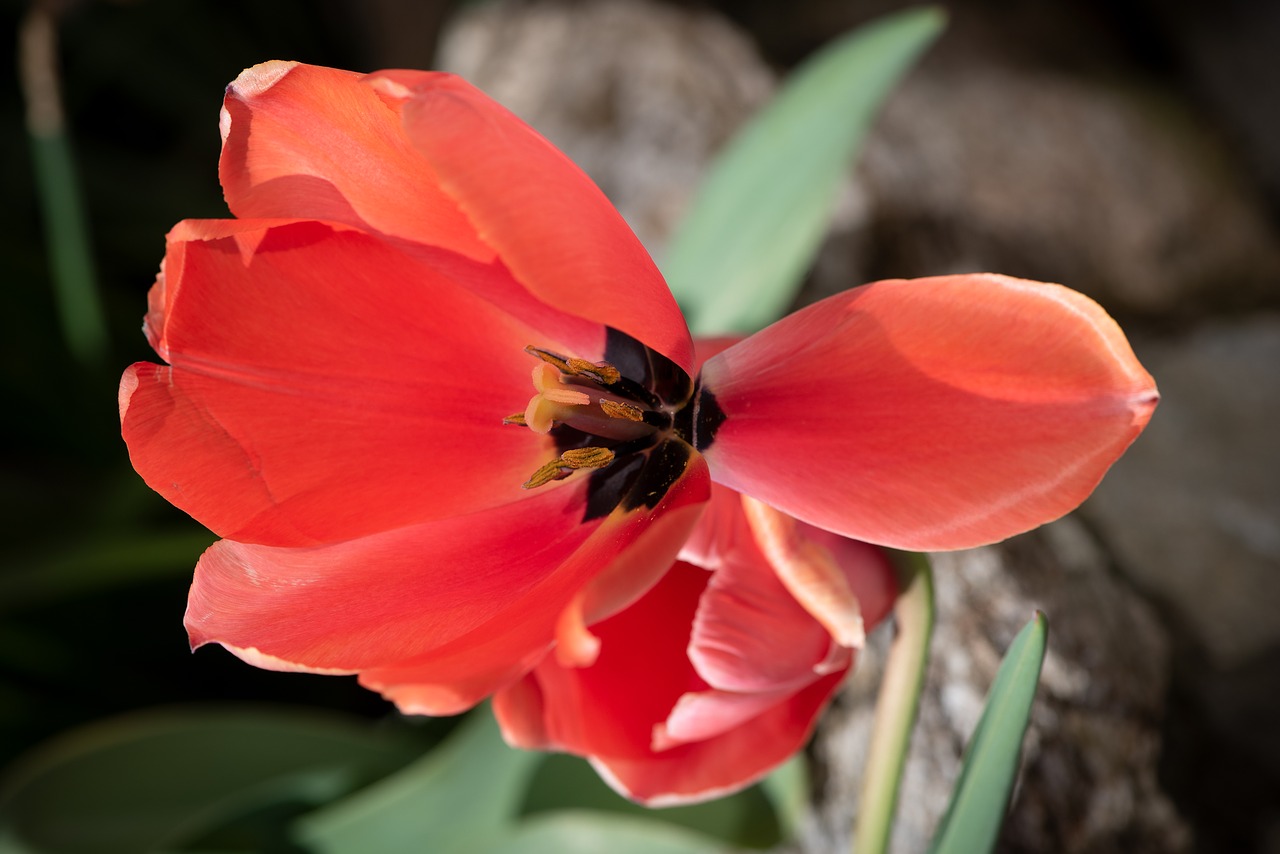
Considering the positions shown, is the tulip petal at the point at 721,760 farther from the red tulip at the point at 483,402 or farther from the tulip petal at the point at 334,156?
the tulip petal at the point at 334,156

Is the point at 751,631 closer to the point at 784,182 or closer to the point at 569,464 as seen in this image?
the point at 569,464

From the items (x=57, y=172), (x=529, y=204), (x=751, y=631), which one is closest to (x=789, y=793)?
(x=751, y=631)

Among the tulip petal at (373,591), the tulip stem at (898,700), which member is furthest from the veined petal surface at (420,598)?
the tulip stem at (898,700)

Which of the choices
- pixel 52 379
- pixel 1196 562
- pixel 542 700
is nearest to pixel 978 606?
pixel 1196 562

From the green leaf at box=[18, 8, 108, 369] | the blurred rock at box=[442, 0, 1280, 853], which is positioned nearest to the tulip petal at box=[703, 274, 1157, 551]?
the blurred rock at box=[442, 0, 1280, 853]

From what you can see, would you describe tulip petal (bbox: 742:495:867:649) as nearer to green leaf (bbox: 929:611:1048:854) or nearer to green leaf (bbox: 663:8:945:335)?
green leaf (bbox: 929:611:1048:854)

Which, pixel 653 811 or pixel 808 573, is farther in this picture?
pixel 653 811
